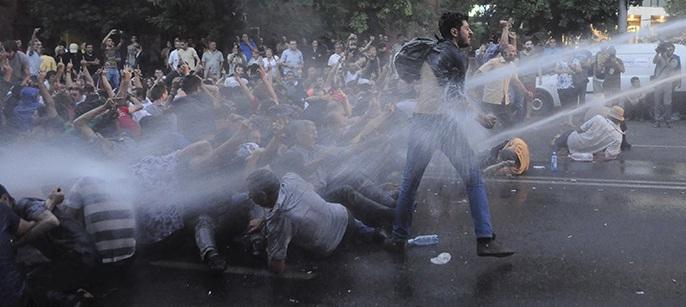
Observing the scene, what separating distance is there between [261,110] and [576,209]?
11.2ft

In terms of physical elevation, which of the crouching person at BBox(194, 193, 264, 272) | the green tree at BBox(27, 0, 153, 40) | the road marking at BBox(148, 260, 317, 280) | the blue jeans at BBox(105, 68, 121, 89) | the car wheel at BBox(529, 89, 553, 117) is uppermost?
the green tree at BBox(27, 0, 153, 40)

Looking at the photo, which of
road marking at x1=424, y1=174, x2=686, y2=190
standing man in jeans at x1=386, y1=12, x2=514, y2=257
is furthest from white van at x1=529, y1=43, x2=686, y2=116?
standing man in jeans at x1=386, y1=12, x2=514, y2=257

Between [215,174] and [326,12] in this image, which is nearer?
[215,174]

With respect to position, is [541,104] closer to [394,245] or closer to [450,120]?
[394,245]

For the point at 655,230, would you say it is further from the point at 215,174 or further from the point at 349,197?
the point at 215,174

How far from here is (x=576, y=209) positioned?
6.92m

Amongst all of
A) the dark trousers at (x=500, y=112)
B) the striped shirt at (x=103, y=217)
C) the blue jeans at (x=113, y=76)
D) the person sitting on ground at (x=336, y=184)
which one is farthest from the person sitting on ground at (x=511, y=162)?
the blue jeans at (x=113, y=76)

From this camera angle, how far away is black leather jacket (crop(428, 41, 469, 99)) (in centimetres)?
520

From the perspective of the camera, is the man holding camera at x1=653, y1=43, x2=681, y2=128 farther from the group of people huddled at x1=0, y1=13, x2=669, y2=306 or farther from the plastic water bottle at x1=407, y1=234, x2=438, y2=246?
the plastic water bottle at x1=407, y1=234, x2=438, y2=246

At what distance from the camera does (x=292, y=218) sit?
508 centimetres

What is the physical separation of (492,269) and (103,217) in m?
2.69

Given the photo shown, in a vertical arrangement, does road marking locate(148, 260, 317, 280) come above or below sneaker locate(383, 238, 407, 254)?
above

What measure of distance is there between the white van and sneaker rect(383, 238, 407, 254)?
11.1 metres

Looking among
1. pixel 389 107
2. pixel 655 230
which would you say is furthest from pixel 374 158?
pixel 655 230
